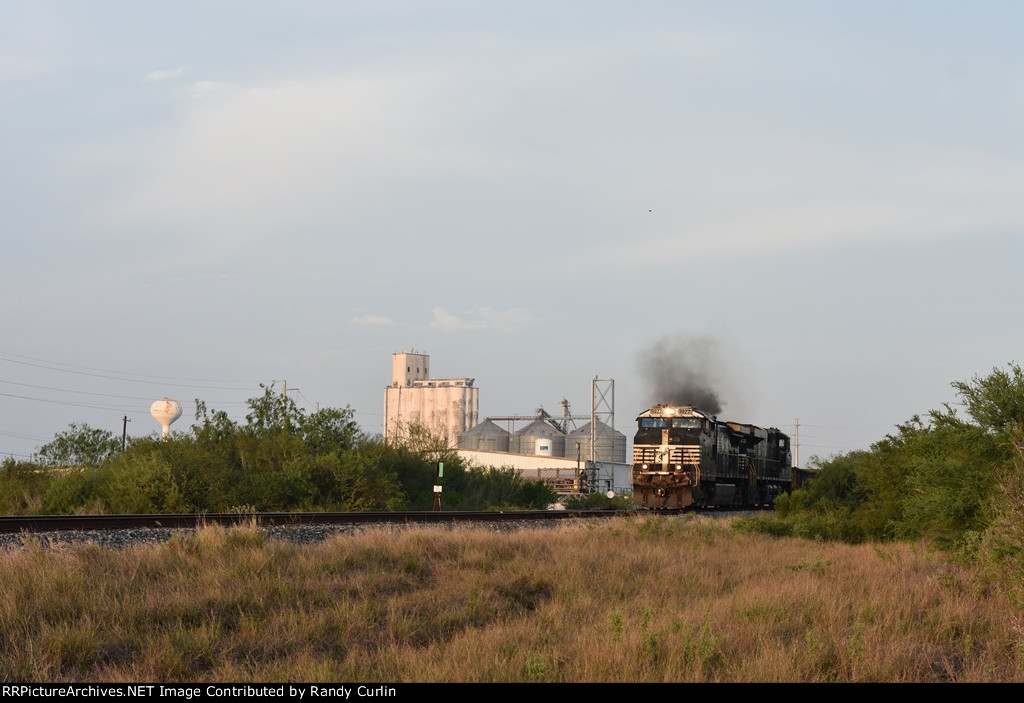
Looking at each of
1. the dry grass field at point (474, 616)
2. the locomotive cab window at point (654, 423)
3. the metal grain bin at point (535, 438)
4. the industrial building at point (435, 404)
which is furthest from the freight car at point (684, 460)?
the industrial building at point (435, 404)

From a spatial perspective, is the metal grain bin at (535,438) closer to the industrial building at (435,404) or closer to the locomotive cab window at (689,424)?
the industrial building at (435,404)

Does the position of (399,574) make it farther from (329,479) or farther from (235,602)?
(329,479)

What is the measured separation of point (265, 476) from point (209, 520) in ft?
42.5

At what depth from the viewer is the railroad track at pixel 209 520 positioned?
18.1 meters

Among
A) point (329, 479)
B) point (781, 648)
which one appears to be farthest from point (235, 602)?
point (329, 479)

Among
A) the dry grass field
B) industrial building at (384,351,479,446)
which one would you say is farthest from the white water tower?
industrial building at (384,351,479,446)

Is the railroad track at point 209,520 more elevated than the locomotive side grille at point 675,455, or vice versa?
the locomotive side grille at point 675,455

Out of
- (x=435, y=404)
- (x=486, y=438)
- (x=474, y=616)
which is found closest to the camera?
(x=474, y=616)

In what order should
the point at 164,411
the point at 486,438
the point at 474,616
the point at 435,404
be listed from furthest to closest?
the point at 435,404, the point at 486,438, the point at 164,411, the point at 474,616

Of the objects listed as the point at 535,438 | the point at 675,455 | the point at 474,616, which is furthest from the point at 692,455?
the point at 535,438

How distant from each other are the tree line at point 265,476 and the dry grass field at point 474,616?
11.2 meters

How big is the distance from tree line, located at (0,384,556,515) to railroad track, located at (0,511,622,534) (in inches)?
123

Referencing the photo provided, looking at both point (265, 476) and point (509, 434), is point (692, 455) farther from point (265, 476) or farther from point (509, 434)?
point (509, 434)

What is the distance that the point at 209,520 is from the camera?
A: 20500mm
